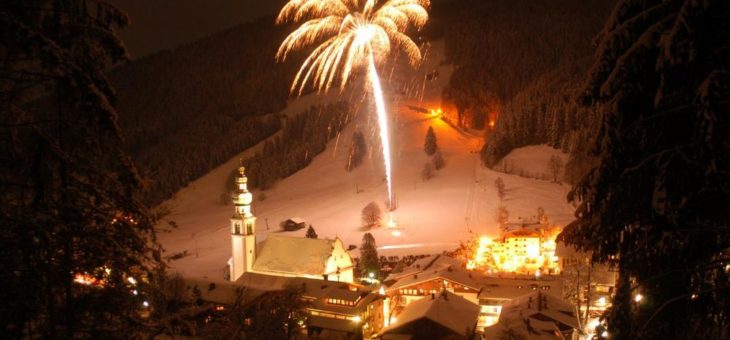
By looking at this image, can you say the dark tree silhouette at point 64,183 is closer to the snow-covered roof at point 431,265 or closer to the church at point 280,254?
the snow-covered roof at point 431,265

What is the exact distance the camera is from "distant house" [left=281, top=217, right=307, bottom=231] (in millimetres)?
54156

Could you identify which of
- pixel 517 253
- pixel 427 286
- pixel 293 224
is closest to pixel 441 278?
pixel 427 286

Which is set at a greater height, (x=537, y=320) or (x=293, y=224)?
(x=293, y=224)

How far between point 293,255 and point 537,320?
18306mm

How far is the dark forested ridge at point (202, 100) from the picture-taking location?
96.1 m

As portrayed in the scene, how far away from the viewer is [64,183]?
5.59 metres

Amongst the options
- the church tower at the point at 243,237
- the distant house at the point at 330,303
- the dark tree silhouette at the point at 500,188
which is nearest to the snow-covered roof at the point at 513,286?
the distant house at the point at 330,303

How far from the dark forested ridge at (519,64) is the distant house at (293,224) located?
74.4 feet

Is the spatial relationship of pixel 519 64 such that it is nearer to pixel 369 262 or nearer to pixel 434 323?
pixel 369 262

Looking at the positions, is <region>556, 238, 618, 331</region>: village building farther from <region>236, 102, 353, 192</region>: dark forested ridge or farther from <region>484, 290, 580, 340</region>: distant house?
<region>236, 102, 353, 192</region>: dark forested ridge

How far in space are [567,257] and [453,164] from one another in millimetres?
34856

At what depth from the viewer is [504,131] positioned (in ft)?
226

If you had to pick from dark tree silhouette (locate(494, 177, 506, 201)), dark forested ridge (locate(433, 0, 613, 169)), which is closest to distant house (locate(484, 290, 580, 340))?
dark tree silhouette (locate(494, 177, 506, 201))

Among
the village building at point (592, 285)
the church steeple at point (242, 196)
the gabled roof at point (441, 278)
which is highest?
the church steeple at point (242, 196)
